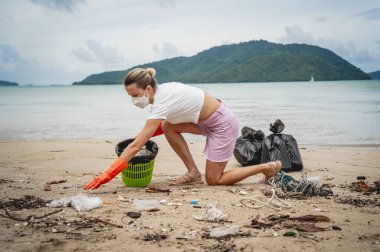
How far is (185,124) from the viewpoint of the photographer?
448cm

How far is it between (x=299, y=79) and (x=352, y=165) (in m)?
117

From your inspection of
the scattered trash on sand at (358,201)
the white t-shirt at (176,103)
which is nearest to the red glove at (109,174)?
the white t-shirt at (176,103)

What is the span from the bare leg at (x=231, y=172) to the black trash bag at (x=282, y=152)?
38.7 inches

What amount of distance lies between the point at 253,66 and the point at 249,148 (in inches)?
5241

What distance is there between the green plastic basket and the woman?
415 millimetres

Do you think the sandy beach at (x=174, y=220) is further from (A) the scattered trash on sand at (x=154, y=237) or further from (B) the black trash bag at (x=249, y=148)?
(B) the black trash bag at (x=249, y=148)

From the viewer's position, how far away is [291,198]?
384cm

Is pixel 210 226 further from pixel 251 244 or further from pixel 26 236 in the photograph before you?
pixel 26 236

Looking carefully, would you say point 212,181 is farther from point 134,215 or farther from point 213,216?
point 134,215

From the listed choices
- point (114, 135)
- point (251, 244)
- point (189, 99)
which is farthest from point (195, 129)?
point (114, 135)

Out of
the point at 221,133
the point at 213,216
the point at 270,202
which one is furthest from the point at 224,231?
the point at 221,133

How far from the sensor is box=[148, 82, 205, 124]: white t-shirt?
3.78 metres

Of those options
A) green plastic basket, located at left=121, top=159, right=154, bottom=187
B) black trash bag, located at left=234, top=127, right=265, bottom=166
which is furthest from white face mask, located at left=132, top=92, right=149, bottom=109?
black trash bag, located at left=234, top=127, right=265, bottom=166

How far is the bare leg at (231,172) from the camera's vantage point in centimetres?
435
